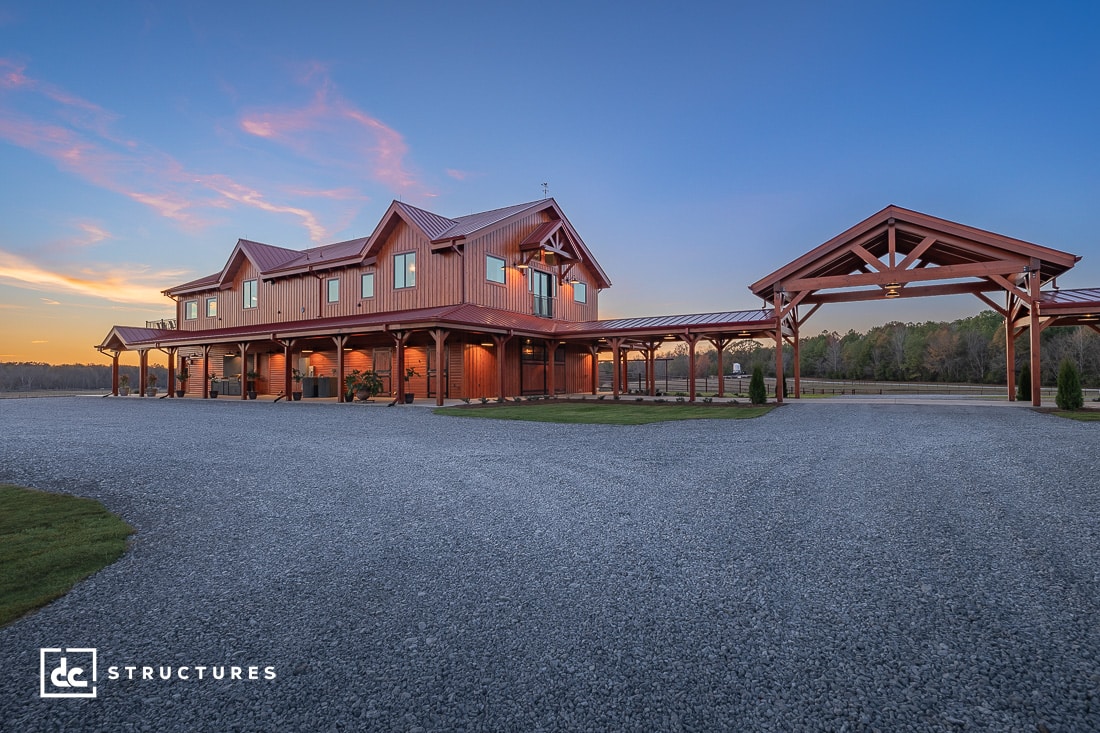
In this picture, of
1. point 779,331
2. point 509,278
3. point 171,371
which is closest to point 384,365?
point 509,278

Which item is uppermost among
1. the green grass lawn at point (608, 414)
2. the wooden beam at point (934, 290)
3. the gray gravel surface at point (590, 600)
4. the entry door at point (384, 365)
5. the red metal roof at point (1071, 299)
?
the wooden beam at point (934, 290)

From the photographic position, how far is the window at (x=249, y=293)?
29750 millimetres

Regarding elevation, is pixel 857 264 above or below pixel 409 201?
below

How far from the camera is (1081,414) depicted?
13500mm

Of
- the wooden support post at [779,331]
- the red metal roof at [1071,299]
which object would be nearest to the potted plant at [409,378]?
the wooden support post at [779,331]

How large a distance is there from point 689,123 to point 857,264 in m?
10.4

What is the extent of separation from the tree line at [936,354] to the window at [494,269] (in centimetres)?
2230

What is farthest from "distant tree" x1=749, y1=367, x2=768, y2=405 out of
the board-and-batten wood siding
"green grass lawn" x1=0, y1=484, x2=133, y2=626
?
"green grass lawn" x1=0, y1=484, x2=133, y2=626

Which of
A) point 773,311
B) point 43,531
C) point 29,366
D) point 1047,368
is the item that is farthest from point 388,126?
point 29,366

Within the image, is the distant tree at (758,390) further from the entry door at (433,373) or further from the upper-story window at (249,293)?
the upper-story window at (249,293)

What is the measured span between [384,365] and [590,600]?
73.0 feet

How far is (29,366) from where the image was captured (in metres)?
56.4

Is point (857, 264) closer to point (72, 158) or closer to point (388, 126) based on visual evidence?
point (388, 126)

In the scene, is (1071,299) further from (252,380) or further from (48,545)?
(252,380)
